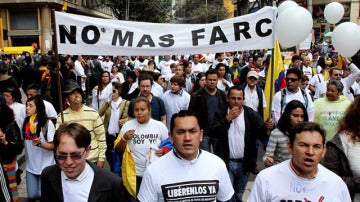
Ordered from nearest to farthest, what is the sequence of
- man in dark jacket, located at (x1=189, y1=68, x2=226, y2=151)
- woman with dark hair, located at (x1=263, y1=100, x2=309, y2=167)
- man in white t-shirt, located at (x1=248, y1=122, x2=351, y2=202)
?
man in white t-shirt, located at (x1=248, y1=122, x2=351, y2=202), woman with dark hair, located at (x1=263, y1=100, x2=309, y2=167), man in dark jacket, located at (x1=189, y1=68, x2=226, y2=151)

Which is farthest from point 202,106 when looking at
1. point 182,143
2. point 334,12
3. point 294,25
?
point 334,12

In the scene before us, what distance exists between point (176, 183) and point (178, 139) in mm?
290

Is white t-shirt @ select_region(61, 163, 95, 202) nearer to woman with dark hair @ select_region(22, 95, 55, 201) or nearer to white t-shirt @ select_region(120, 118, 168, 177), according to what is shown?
white t-shirt @ select_region(120, 118, 168, 177)

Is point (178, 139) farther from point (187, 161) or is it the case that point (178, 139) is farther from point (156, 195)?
point (156, 195)

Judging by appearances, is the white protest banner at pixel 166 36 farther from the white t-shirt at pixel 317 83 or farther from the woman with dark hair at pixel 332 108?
the white t-shirt at pixel 317 83

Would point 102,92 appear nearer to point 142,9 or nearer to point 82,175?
point 82,175

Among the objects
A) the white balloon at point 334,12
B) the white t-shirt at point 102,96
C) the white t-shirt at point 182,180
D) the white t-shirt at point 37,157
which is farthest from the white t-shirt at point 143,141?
the white balloon at point 334,12

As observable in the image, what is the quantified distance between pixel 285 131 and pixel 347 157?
47.1 inches

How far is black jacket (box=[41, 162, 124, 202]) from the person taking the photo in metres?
2.64

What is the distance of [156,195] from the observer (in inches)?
108

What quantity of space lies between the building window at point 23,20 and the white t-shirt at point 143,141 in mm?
37243

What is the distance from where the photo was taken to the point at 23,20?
39.1 metres

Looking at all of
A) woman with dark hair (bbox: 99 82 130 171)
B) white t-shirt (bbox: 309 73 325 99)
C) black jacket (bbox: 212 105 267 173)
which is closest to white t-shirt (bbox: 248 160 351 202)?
black jacket (bbox: 212 105 267 173)

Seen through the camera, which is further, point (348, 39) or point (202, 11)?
point (202, 11)
